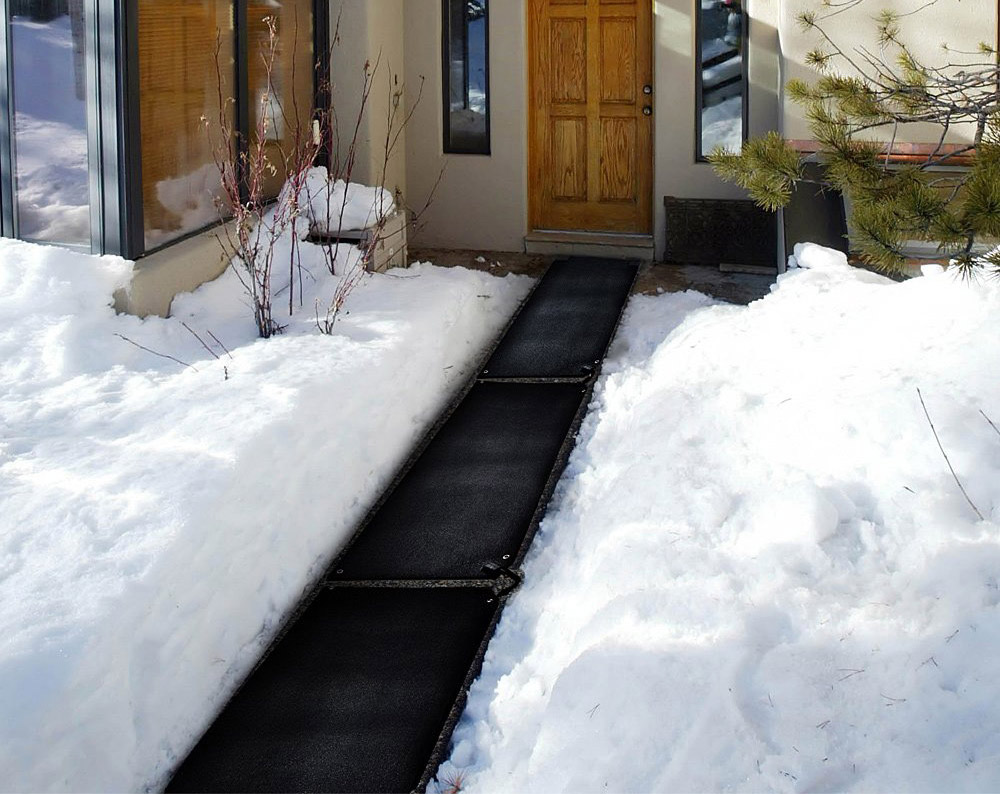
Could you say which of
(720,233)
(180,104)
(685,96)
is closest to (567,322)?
(720,233)

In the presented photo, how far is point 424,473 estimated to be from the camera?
527cm

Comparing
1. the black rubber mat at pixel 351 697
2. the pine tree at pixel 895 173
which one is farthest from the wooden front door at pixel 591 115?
the black rubber mat at pixel 351 697

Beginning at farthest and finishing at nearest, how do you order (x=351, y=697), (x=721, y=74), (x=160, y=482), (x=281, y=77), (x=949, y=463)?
(x=721, y=74), (x=281, y=77), (x=160, y=482), (x=949, y=463), (x=351, y=697)

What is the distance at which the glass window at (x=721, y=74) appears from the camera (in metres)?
8.43

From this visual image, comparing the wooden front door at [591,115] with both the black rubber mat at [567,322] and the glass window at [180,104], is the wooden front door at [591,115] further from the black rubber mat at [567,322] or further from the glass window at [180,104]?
the glass window at [180,104]

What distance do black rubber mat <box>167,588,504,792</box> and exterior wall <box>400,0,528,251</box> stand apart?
16.9 feet

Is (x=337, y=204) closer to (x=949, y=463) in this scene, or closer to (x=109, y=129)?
(x=109, y=129)

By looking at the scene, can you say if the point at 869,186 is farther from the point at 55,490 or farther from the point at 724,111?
the point at 724,111

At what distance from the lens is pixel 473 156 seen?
9.04 m

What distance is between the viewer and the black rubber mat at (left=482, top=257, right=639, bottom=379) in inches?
253

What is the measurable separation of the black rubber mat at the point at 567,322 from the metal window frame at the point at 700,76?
1015mm

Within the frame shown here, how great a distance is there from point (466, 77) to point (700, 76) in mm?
1741

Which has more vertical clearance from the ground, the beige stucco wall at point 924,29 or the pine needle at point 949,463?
the beige stucco wall at point 924,29

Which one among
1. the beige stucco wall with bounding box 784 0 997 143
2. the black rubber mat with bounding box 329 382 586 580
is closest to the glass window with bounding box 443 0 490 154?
the beige stucco wall with bounding box 784 0 997 143
